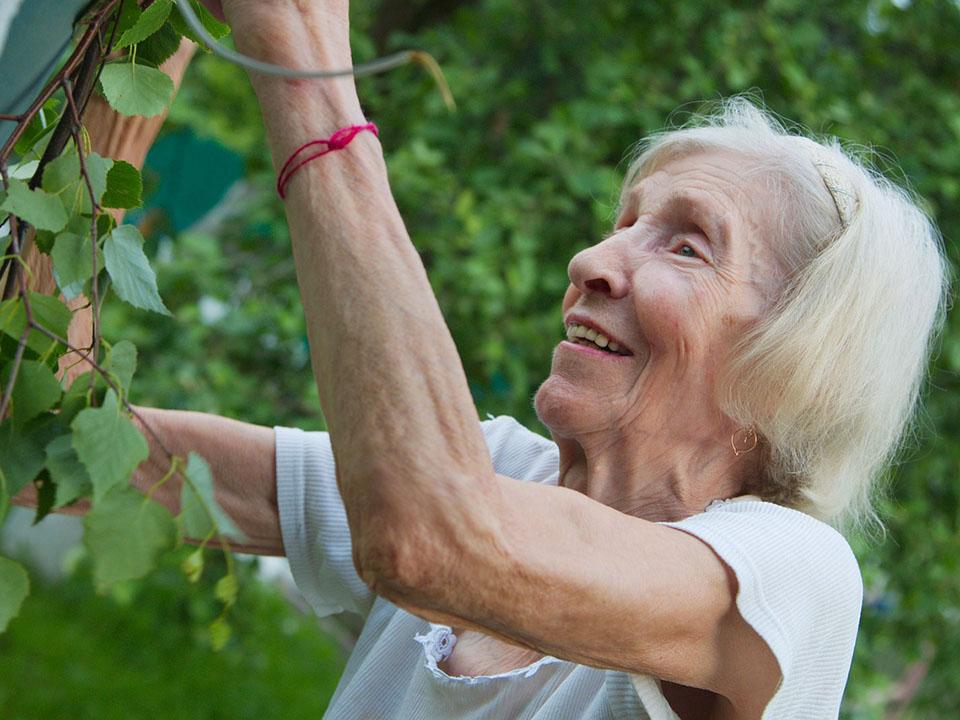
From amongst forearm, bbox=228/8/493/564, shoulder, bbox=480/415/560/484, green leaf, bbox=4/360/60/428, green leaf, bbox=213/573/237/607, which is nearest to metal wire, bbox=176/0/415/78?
forearm, bbox=228/8/493/564

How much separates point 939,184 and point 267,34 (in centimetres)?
315

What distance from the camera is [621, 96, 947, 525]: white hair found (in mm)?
1582

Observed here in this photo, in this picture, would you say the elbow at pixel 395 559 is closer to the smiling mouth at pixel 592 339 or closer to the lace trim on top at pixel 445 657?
the lace trim on top at pixel 445 657

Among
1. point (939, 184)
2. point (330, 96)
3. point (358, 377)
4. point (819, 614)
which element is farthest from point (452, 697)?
point (939, 184)

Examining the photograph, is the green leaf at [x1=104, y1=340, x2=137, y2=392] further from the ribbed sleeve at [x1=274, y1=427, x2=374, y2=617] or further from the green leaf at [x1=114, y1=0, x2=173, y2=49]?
the ribbed sleeve at [x1=274, y1=427, x2=374, y2=617]

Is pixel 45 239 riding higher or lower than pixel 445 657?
higher

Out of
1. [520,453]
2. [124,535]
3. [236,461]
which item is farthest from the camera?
[520,453]

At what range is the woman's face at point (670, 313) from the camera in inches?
62.2

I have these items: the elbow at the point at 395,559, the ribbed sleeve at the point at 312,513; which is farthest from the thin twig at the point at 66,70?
the ribbed sleeve at the point at 312,513

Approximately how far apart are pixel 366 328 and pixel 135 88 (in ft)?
1.10

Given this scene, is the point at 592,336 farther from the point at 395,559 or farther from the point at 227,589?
the point at 227,589

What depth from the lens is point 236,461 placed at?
1674 mm

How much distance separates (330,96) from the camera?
1.15 m

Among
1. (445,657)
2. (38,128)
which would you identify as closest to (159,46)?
(38,128)
